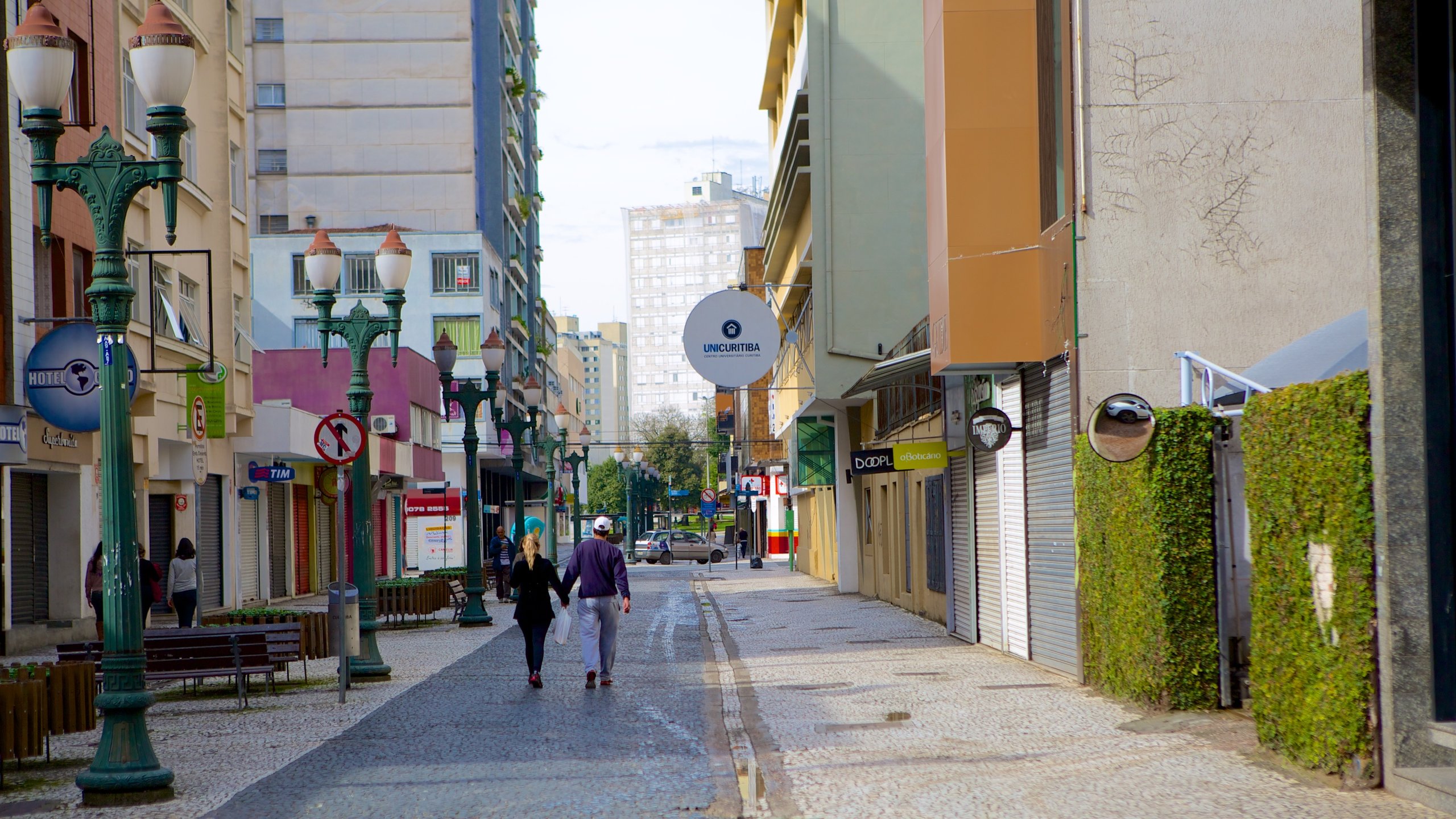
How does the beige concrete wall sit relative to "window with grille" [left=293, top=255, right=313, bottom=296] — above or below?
below

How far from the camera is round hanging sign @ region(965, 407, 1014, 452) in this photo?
15.6 meters

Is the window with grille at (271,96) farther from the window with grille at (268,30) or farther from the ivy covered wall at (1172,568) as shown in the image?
the ivy covered wall at (1172,568)

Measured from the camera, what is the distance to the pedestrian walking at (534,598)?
1506cm

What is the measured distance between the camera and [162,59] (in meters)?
8.96

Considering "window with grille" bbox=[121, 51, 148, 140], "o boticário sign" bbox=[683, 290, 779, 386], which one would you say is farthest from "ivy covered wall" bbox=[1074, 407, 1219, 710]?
"window with grille" bbox=[121, 51, 148, 140]

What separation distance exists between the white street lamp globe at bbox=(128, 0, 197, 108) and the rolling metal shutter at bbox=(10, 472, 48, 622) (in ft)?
47.7

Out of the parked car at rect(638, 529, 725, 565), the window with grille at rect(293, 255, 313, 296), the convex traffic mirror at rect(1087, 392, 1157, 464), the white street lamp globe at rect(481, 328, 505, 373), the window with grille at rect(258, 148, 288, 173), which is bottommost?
the parked car at rect(638, 529, 725, 565)

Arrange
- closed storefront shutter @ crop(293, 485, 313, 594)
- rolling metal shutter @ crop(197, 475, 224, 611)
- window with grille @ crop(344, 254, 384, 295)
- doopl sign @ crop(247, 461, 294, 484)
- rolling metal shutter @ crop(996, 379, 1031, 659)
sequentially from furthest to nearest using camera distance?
window with grille @ crop(344, 254, 384, 295), closed storefront shutter @ crop(293, 485, 313, 594), doopl sign @ crop(247, 461, 294, 484), rolling metal shutter @ crop(197, 475, 224, 611), rolling metal shutter @ crop(996, 379, 1031, 659)

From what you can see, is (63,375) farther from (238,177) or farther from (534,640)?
(238,177)

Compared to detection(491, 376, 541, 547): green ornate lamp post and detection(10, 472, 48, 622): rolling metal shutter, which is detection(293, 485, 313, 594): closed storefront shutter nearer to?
detection(491, 376, 541, 547): green ornate lamp post

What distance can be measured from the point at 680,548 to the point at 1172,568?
56152 mm

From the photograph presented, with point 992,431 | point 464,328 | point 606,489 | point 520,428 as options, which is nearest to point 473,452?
point 520,428

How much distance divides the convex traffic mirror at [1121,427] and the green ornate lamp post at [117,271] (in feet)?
22.5

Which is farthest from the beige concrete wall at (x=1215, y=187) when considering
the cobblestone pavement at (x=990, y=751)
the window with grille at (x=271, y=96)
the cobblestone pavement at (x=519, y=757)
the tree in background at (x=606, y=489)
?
the tree in background at (x=606, y=489)
